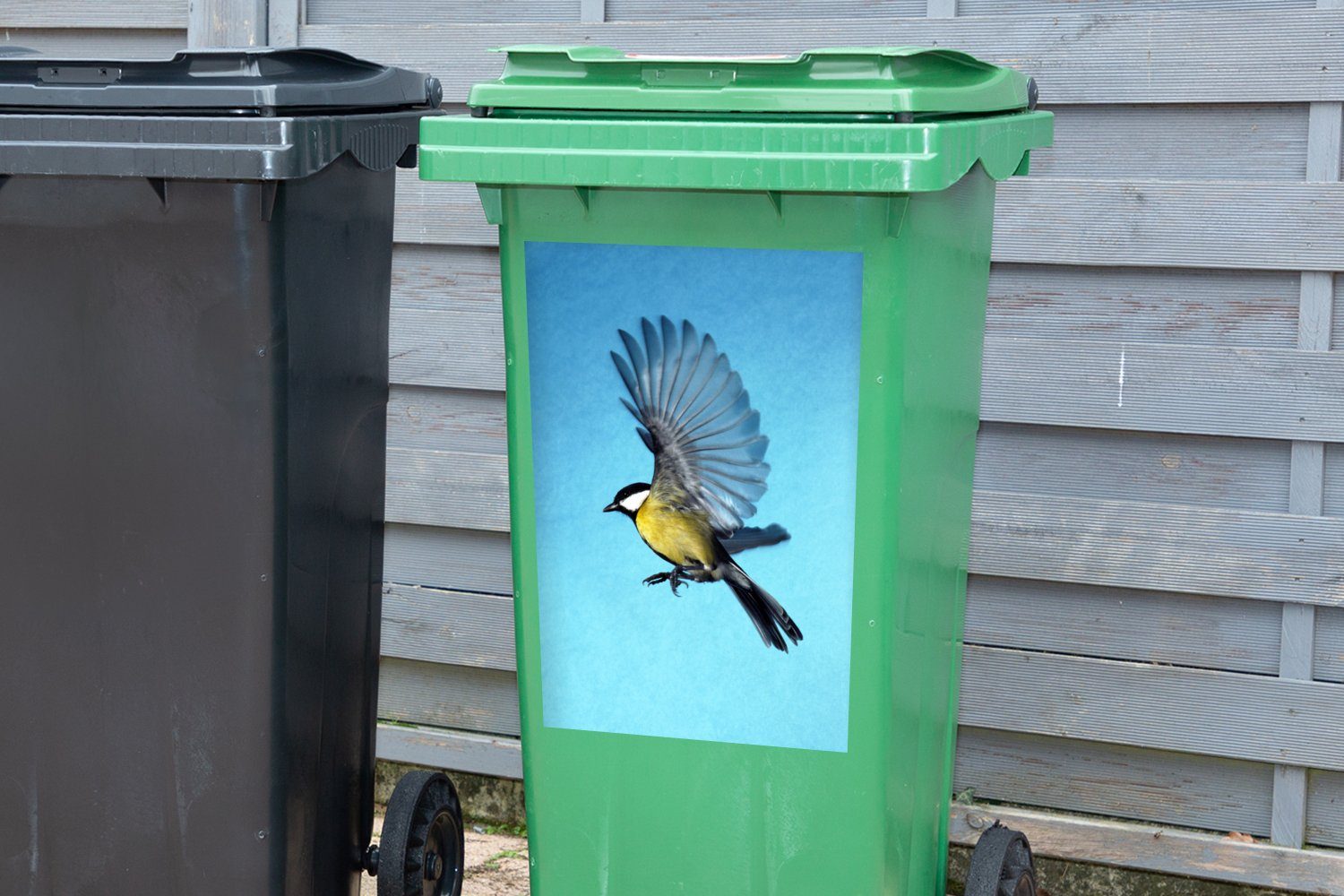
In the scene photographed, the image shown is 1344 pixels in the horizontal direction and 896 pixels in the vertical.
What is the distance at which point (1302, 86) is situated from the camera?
2859mm

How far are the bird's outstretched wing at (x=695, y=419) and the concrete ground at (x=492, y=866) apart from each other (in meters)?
1.37

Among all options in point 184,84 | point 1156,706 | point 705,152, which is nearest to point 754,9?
point 705,152

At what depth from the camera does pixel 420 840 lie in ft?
9.00

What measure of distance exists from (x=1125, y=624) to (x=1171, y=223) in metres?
0.85

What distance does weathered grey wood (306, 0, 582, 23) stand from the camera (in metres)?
3.32

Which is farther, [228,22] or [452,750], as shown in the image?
[452,750]

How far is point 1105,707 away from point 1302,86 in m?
1.32

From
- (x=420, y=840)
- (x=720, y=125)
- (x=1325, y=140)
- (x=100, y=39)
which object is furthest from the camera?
(x=100, y=39)

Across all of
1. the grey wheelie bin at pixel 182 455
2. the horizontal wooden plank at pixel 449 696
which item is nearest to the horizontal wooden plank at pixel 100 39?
the grey wheelie bin at pixel 182 455

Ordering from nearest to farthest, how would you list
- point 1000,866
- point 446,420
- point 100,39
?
point 1000,866 → point 446,420 → point 100,39

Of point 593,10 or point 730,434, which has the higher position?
point 593,10

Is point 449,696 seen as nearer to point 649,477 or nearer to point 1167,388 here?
point 649,477

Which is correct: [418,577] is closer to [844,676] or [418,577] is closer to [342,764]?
[342,764]

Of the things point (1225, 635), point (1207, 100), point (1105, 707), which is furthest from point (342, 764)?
point (1207, 100)
